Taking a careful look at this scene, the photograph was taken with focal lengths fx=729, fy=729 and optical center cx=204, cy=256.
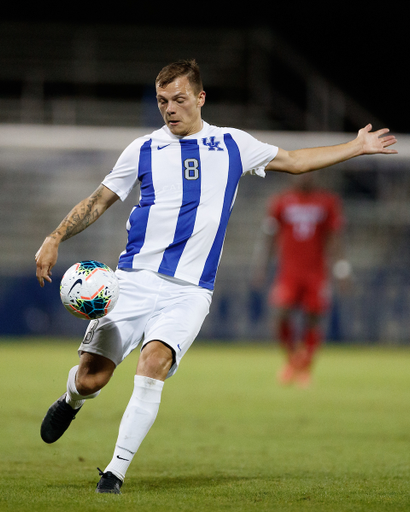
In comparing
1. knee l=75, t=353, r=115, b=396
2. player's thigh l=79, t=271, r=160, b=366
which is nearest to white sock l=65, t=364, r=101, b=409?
knee l=75, t=353, r=115, b=396

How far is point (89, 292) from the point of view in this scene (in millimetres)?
3609

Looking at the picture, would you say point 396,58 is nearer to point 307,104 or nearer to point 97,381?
point 307,104

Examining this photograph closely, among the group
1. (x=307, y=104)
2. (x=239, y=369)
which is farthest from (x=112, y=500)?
(x=307, y=104)

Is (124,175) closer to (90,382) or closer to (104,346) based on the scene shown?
(104,346)

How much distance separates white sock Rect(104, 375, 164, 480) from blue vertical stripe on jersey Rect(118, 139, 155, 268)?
2.45ft

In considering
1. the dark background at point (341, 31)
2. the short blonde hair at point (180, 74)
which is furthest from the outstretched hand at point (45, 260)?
the dark background at point (341, 31)

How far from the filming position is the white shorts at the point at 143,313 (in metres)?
3.82

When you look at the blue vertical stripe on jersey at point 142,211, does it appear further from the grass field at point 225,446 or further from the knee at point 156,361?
the grass field at point 225,446

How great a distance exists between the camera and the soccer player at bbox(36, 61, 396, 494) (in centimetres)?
386

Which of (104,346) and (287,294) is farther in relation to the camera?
(287,294)

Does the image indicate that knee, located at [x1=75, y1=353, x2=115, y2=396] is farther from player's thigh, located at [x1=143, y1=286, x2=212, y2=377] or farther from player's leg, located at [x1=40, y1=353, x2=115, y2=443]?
player's thigh, located at [x1=143, y1=286, x2=212, y2=377]

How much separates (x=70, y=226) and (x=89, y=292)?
0.42 m

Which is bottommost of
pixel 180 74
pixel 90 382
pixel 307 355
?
pixel 307 355

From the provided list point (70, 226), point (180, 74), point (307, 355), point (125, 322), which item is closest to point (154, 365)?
point (125, 322)
